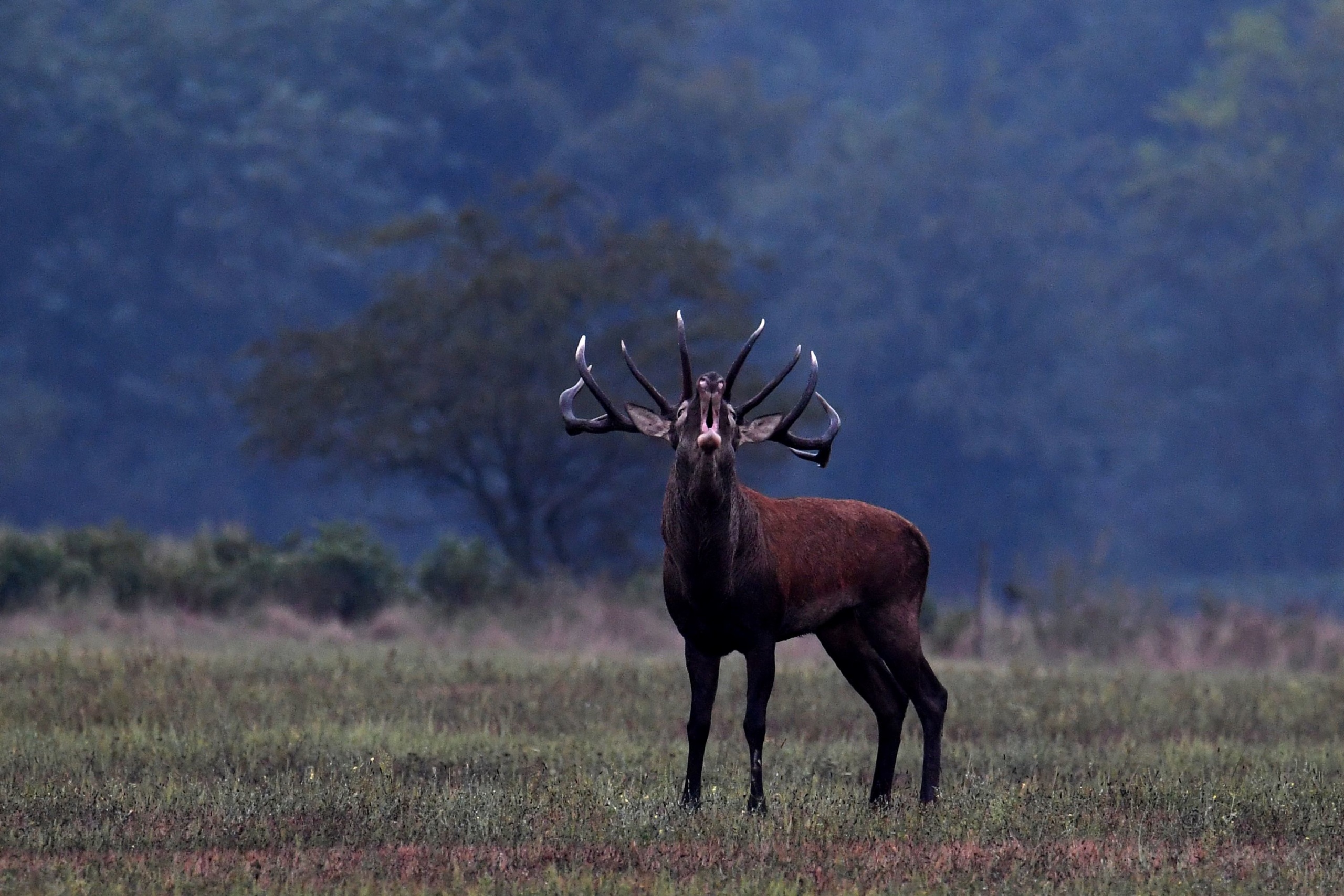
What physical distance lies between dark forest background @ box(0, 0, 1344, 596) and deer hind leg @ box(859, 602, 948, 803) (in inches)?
1296

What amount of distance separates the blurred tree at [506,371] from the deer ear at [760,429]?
24.8 m

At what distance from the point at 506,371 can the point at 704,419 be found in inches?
1054

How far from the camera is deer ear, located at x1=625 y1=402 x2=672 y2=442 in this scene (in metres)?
11.3

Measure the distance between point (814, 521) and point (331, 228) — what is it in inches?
1685

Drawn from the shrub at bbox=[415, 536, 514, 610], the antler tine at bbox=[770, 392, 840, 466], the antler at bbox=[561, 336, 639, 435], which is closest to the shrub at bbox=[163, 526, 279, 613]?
the shrub at bbox=[415, 536, 514, 610]

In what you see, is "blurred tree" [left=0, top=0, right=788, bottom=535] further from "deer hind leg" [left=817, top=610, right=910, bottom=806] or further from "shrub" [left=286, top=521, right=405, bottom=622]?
"deer hind leg" [left=817, top=610, right=910, bottom=806]

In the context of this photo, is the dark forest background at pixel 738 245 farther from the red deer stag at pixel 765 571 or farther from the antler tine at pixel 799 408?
the antler tine at pixel 799 408

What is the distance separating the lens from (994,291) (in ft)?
185

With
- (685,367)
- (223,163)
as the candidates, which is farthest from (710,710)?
(223,163)

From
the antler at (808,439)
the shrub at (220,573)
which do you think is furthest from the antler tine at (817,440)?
the shrub at (220,573)

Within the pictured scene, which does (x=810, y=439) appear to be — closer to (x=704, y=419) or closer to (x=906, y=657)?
(x=704, y=419)

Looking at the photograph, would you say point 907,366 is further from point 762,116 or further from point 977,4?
point 977,4

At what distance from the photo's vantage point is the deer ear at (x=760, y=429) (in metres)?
11.3

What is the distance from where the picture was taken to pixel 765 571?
11.4 meters
